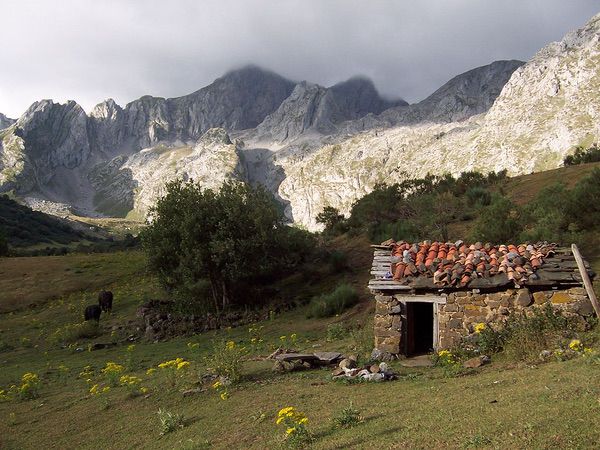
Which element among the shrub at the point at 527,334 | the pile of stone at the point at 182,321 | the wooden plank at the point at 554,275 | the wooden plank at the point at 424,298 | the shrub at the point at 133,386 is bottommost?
the pile of stone at the point at 182,321

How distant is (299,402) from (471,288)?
6.34m

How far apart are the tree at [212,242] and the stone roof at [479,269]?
12000 millimetres

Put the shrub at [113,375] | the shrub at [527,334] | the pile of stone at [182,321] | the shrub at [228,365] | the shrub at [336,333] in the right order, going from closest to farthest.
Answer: the shrub at [527,334] → the shrub at [228,365] → the shrub at [113,375] → the shrub at [336,333] → the pile of stone at [182,321]

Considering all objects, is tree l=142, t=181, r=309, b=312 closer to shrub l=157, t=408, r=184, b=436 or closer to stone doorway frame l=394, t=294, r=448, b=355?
stone doorway frame l=394, t=294, r=448, b=355

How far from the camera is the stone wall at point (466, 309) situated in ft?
40.5

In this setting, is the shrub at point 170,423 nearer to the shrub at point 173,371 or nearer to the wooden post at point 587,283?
the shrub at point 173,371

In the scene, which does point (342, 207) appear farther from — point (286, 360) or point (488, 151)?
point (286, 360)

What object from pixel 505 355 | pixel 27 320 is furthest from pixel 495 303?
pixel 27 320

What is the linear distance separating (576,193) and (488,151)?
11605 cm

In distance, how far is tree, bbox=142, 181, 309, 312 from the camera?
25.1 metres

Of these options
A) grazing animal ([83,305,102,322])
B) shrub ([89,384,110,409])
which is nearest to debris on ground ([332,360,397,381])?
shrub ([89,384,110,409])

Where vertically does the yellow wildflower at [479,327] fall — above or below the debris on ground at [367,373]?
above

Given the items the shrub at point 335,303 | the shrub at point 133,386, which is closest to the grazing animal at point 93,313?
the shrub at point 335,303

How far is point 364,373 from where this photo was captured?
37.1 feet
